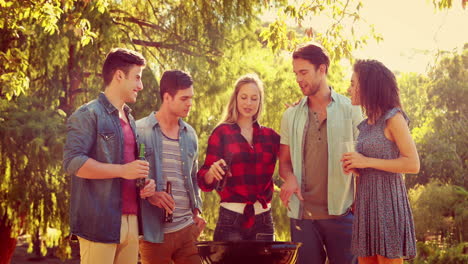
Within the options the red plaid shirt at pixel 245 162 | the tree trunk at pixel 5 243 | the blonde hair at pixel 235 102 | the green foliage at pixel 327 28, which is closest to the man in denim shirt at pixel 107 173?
the red plaid shirt at pixel 245 162

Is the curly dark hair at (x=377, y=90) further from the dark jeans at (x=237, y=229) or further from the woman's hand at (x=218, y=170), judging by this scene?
the dark jeans at (x=237, y=229)

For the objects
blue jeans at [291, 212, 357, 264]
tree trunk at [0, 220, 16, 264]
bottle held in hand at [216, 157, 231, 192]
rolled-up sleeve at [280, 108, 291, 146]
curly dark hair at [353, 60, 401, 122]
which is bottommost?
tree trunk at [0, 220, 16, 264]

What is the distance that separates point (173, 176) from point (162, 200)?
1.12ft

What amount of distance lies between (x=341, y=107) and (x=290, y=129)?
0.33 metres

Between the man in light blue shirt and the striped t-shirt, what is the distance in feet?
2.10

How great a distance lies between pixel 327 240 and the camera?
148 inches

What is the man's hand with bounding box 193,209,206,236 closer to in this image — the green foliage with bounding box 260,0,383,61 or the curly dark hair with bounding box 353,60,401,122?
the curly dark hair with bounding box 353,60,401,122

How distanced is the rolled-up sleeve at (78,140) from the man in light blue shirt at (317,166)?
3.72 feet

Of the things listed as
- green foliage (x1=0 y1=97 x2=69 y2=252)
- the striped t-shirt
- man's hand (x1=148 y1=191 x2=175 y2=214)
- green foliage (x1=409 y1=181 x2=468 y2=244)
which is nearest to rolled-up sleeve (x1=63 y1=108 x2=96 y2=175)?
man's hand (x1=148 y1=191 x2=175 y2=214)

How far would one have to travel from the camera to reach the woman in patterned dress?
318 centimetres

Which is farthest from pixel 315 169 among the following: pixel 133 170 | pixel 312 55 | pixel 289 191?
pixel 133 170

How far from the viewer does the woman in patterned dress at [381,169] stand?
3178mm

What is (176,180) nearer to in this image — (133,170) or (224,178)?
(224,178)

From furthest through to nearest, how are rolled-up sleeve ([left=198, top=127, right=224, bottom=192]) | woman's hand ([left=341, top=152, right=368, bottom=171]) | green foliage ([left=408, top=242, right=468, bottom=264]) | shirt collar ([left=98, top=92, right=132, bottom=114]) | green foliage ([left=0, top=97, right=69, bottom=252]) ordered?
green foliage ([left=408, top=242, right=468, bottom=264]), green foliage ([left=0, top=97, right=69, bottom=252]), rolled-up sleeve ([left=198, top=127, right=224, bottom=192]), shirt collar ([left=98, top=92, right=132, bottom=114]), woman's hand ([left=341, top=152, right=368, bottom=171])
